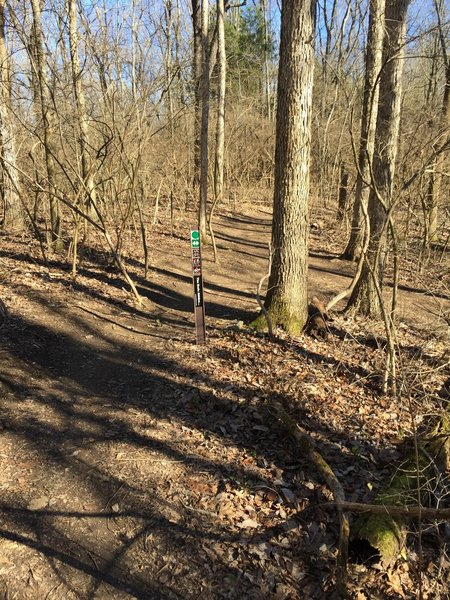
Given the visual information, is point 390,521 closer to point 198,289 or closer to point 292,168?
point 198,289

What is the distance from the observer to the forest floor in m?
3.00

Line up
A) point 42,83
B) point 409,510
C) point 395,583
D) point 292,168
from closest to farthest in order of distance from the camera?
1. point 409,510
2. point 395,583
3. point 292,168
4. point 42,83

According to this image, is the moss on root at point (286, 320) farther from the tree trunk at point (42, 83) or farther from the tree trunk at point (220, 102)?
the tree trunk at point (220, 102)

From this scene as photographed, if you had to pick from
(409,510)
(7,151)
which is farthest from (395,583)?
(7,151)

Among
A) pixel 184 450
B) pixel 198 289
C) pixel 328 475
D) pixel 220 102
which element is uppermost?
pixel 220 102

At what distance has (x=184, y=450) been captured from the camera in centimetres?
421

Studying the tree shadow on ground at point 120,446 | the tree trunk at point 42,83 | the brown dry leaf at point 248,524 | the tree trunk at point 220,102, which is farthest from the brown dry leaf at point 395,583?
the tree trunk at point 220,102

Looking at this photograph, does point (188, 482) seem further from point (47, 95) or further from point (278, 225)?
point (47, 95)

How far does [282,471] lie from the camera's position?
404 cm

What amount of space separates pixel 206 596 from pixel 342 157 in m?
17.5

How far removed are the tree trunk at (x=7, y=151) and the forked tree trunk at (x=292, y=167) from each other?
457 centimetres

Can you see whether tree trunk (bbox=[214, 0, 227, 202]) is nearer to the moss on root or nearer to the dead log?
the moss on root

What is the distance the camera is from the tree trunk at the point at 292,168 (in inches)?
229

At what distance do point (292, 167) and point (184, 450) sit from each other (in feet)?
12.8
